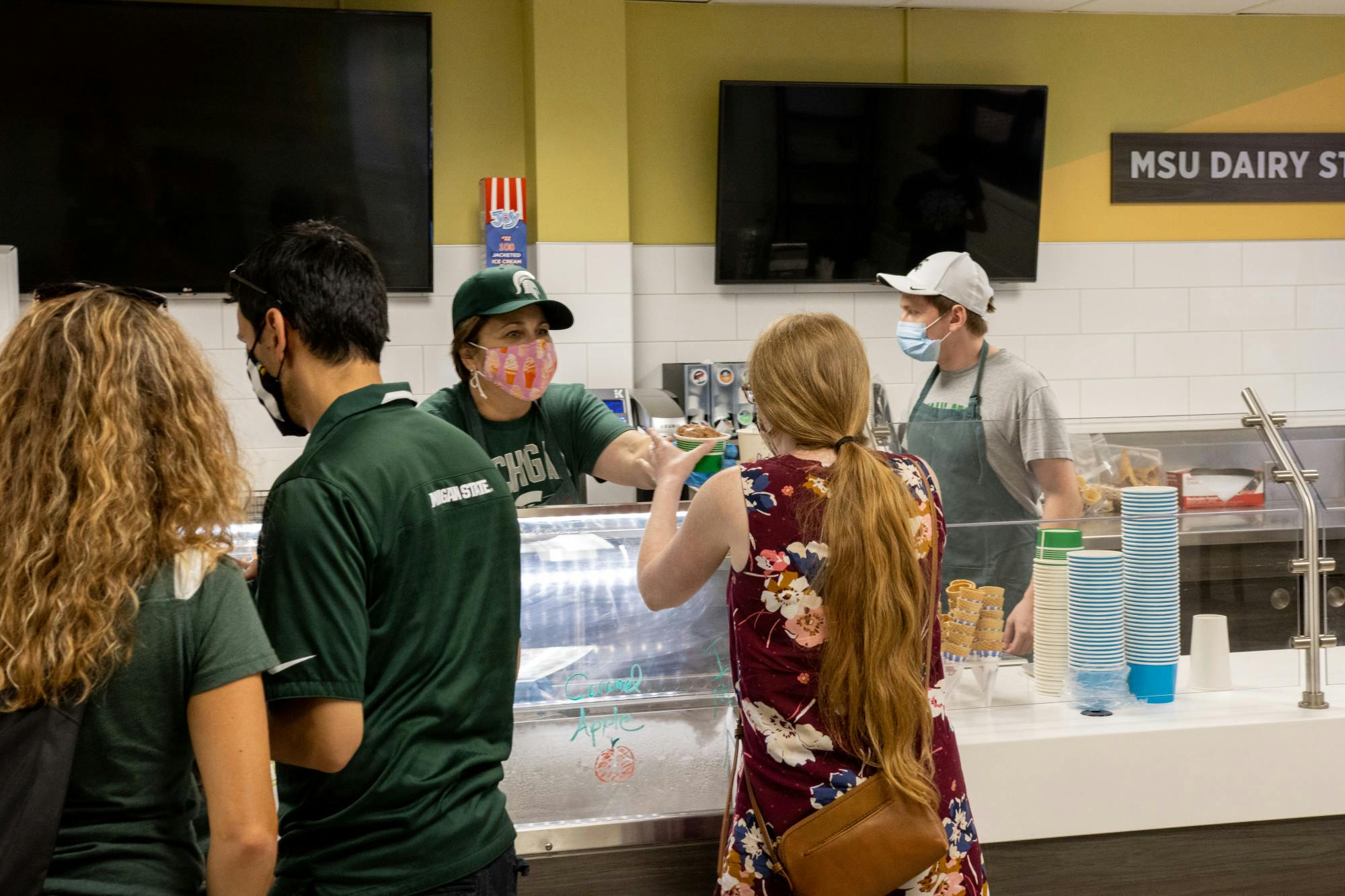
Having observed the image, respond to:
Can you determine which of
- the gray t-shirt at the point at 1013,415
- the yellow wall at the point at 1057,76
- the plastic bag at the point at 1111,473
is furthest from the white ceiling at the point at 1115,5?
the plastic bag at the point at 1111,473

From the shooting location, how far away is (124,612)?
3.59 ft

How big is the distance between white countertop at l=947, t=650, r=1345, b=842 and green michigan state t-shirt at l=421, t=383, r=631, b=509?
0.91 m

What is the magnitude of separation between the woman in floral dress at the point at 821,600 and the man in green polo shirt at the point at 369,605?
1.20 ft

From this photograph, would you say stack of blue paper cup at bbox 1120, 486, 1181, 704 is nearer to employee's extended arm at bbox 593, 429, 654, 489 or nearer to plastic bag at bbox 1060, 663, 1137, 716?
plastic bag at bbox 1060, 663, 1137, 716

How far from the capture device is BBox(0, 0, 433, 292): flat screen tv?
4320mm

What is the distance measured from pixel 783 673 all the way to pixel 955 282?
5.60 feet

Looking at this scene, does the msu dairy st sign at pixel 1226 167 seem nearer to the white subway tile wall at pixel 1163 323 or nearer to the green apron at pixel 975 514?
the white subway tile wall at pixel 1163 323

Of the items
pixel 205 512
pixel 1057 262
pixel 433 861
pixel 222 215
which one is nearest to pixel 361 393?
pixel 205 512

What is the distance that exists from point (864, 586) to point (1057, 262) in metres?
4.17

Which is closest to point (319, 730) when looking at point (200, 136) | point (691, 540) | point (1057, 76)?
point (691, 540)

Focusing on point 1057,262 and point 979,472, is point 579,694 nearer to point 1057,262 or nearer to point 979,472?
point 979,472

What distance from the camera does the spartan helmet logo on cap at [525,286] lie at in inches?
94.5

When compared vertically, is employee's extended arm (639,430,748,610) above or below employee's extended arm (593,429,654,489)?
below

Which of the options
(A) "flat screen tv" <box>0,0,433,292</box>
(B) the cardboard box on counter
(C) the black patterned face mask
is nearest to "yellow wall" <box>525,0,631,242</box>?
(A) "flat screen tv" <box>0,0,433,292</box>
